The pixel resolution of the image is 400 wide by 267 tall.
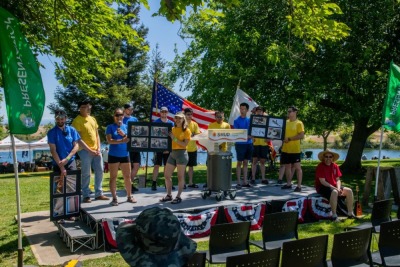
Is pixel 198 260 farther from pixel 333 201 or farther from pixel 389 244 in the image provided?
pixel 333 201

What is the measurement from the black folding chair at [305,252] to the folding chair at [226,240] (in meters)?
0.98

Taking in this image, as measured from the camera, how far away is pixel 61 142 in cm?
696

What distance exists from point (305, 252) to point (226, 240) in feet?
3.69

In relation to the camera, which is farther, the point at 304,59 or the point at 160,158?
the point at 304,59

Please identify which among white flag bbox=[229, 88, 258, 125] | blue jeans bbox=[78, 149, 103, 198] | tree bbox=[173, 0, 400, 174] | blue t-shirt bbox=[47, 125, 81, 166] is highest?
tree bbox=[173, 0, 400, 174]

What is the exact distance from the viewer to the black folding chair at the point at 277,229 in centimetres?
546

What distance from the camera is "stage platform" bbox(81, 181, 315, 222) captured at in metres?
7.00

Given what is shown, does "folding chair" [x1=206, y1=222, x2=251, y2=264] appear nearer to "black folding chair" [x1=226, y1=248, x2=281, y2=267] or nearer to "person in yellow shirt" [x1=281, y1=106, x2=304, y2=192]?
"black folding chair" [x1=226, y1=248, x2=281, y2=267]

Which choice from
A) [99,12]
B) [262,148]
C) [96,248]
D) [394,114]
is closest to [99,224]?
[96,248]

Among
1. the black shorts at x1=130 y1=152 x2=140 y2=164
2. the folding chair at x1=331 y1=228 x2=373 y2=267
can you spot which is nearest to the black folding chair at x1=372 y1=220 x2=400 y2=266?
the folding chair at x1=331 y1=228 x2=373 y2=267


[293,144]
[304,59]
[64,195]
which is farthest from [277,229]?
[304,59]

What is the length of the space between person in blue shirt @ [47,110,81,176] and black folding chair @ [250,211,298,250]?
340 centimetres

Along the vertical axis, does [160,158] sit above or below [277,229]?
above

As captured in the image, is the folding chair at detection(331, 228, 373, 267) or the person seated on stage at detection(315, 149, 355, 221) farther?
the person seated on stage at detection(315, 149, 355, 221)
